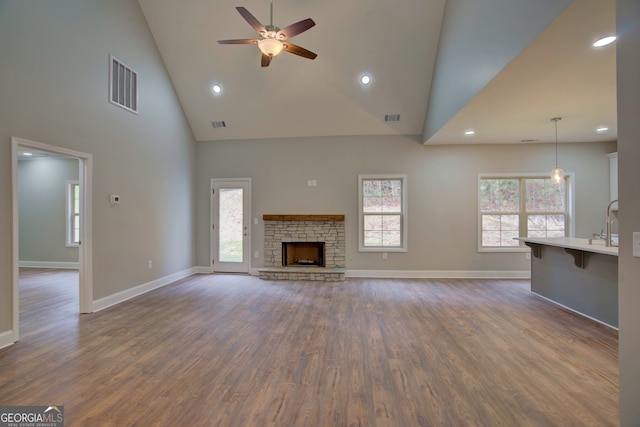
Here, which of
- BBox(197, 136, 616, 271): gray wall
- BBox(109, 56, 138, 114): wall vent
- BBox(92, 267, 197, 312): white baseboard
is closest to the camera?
BBox(92, 267, 197, 312): white baseboard

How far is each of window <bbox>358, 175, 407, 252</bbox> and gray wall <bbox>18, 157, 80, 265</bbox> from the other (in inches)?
268

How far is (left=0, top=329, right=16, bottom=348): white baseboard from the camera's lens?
2.84 meters

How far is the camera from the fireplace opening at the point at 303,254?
251 inches

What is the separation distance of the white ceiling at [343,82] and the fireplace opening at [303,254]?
2380 millimetres

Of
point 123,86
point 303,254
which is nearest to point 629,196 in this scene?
point 303,254

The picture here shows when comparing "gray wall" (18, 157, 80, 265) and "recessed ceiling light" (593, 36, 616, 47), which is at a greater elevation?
"recessed ceiling light" (593, 36, 616, 47)

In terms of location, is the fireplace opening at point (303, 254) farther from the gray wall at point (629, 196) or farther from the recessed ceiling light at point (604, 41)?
the gray wall at point (629, 196)

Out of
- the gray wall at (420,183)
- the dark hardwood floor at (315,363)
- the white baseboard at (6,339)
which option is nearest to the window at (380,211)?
the gray wall at (420,183)

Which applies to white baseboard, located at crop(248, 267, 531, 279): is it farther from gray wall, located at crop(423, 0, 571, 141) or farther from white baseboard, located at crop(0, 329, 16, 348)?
white baseboard, located at crop(0, 329, 16, 348)

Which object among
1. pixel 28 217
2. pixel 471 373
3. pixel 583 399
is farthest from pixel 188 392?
pixel 28 217

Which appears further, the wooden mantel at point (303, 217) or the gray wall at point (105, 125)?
the wooden mantel at point (303, 217)

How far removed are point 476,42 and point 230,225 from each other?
534 cm

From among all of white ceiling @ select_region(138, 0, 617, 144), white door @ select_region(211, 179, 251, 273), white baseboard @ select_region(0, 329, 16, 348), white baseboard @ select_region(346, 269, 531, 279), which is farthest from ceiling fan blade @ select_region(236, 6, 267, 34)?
white baseboard @ select_region(346, 269, 531, 279)

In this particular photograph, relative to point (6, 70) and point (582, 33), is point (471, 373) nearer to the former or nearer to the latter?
point (582, 33)
